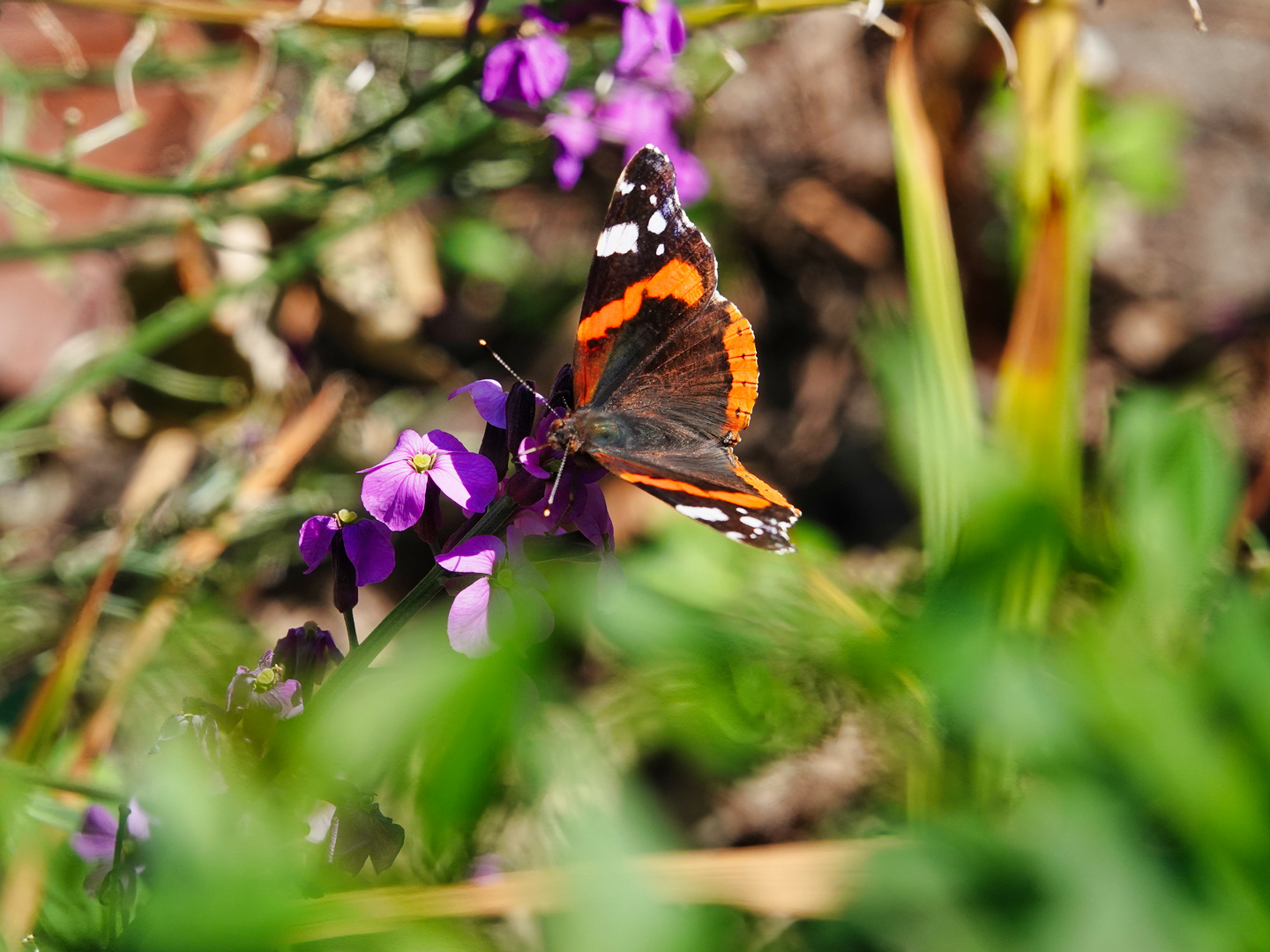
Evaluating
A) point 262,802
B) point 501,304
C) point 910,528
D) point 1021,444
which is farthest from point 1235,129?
point 262,802

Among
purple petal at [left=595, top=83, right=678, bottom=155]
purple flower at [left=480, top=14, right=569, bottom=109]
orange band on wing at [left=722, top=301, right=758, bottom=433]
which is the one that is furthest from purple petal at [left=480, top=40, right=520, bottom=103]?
orange band on wing at [left=722, top=301, right=758, bottom=433]

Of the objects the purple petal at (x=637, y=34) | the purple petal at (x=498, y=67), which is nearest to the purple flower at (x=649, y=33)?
the purple petal at (x=637, y=34)

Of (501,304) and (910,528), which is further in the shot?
(501,304)

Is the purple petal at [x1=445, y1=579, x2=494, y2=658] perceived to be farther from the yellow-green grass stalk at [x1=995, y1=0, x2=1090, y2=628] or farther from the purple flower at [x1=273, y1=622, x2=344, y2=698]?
the yellow-green grass stalk at [x1=995, y1=0, x2=1090, y2=628]

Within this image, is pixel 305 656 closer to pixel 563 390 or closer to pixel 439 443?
pixel 439 443

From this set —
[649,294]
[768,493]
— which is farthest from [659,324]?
[768,493]

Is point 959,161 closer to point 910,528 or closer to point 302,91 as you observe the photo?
point 910,528

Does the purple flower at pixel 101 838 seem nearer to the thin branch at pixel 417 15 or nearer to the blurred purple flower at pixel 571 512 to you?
the blurred purple flower at pixel 571 512

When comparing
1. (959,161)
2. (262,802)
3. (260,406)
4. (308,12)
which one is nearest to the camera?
(262,802)
